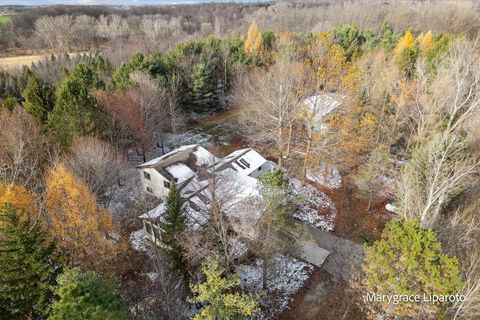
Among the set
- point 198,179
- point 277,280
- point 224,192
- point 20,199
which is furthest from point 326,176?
point 20,199

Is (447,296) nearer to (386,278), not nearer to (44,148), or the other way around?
(386,278)

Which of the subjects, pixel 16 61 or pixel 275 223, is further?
pixel 16 61

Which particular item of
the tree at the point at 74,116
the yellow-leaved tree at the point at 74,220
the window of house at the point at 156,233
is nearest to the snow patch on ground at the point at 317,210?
the window of house at the point at 156,233

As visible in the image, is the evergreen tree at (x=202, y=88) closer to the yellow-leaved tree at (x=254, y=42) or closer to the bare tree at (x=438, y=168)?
the yellow-leaved tree at (x=254, y=42)

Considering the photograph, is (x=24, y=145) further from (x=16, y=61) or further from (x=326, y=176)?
(x=16, y=61)

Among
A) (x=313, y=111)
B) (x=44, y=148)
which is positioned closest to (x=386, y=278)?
(x=313, y=111)

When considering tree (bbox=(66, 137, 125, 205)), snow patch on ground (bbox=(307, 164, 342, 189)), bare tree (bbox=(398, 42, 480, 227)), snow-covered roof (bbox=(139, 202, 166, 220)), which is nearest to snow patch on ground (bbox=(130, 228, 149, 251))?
snow-covered roof (bbox=(139, 202, 166, 220))
